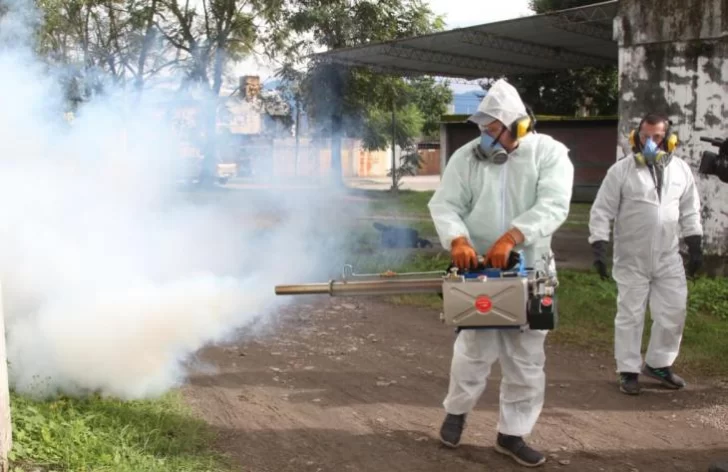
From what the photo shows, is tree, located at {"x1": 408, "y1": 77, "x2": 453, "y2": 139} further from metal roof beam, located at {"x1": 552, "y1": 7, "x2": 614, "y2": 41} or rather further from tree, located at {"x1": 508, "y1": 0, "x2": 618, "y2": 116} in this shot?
metal roof beam, located at {"x1": 552, "y1": 7, "x2": 614, "y2": 41}

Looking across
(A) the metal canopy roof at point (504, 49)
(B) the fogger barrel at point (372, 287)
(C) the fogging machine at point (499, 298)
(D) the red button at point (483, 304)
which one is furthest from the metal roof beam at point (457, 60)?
(D) the red button at point (483, 304)

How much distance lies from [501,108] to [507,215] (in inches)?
24.1

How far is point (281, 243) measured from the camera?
11172 millimetres

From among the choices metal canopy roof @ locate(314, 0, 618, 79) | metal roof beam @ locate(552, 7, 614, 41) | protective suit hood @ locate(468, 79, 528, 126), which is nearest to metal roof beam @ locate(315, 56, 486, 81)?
metal canopy roof @ locate(314, 0, 618, 79)

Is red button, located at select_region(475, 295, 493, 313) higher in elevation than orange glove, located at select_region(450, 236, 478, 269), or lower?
lower

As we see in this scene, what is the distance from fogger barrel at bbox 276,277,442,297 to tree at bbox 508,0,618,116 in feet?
74.7

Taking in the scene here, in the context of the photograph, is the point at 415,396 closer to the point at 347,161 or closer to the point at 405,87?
the point at 347,161

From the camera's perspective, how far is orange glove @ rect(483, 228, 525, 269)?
4.11 meters

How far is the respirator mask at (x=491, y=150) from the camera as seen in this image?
4.28 metres

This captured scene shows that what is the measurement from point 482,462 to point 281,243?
7.10 meters

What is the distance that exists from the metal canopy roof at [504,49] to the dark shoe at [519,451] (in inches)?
334

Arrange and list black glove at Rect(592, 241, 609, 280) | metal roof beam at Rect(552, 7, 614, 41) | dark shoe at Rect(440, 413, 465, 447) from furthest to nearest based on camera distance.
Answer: metal roof beam at Rect(552, 7, 614, 41) < black glove at Rect(592, 241, 609, 280) < dark shoe at Rect(440, 413, 465, 447)

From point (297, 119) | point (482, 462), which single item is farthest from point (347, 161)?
point (482, 462)

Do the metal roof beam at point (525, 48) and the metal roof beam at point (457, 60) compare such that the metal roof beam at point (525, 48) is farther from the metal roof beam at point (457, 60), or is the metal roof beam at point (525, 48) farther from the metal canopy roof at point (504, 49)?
the metal roof beam at point (457, 60)
